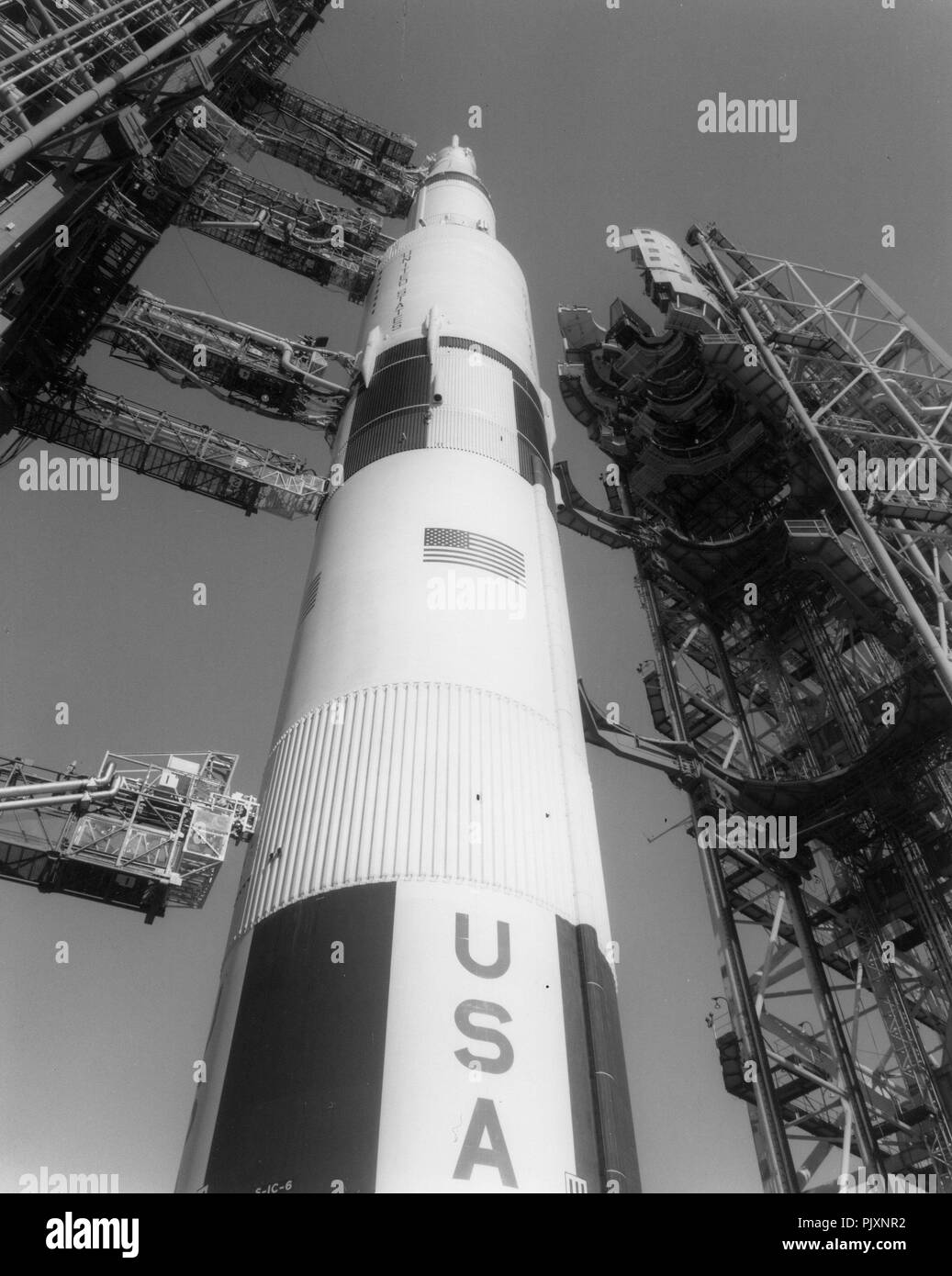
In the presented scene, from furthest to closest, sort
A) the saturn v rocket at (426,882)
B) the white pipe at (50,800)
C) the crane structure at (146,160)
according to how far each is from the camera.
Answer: the crane structure at (146,160) < the white pipe at (50,800) < the saturn v rocket at (426,882)

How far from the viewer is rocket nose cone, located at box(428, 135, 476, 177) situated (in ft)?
84.7

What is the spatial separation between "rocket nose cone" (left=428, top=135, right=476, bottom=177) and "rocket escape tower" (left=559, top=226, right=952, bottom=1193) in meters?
6.34

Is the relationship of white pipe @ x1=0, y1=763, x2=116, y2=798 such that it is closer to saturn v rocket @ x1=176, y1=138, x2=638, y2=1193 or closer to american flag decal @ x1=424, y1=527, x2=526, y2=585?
saturn v rocket @ x1=176, y1=138, x2=638, y2=1193

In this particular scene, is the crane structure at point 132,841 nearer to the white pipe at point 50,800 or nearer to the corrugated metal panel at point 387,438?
the white pipe at point 50,800

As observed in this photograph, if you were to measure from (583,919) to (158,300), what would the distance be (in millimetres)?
21900

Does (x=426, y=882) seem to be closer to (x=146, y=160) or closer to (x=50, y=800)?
(x=50, y=800)

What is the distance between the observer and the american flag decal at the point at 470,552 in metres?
13.0

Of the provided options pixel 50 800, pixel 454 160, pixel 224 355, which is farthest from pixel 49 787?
pixel 454 160

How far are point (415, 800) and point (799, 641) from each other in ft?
83.0

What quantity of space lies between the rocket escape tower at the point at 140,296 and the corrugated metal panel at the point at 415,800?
26.1ft

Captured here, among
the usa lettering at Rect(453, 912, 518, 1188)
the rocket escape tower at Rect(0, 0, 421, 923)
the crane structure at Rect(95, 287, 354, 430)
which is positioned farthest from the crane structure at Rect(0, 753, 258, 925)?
the usa lettering at Rect(453, 912, 518, 1188)

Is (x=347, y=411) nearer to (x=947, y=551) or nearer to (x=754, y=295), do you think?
(x=947, y=551)

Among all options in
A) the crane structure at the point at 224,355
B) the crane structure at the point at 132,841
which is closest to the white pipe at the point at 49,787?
the crane structure at the point at 132,841

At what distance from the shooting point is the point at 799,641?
32406 mm
